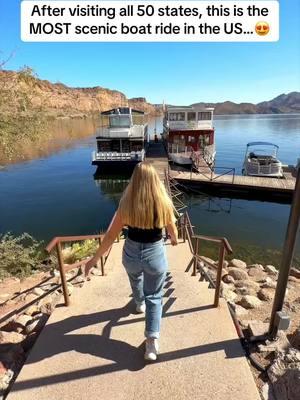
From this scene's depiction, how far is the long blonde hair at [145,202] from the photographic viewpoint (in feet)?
9.64

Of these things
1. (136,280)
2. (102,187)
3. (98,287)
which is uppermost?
(136,280)

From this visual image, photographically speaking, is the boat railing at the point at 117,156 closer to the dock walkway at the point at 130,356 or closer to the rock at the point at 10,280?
the rock at the point at 10,280

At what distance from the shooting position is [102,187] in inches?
1038

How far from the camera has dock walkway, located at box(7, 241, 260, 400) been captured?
3061 millimetres

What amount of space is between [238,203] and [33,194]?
1564cm

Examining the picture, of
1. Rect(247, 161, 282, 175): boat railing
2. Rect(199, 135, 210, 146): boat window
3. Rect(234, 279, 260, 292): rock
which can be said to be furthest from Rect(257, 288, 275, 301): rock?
Rect(199, 135, 210, 146): boat window

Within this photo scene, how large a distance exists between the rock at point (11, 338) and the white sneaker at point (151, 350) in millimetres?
1924

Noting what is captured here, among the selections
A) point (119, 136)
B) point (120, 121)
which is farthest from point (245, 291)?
point (120, 121)

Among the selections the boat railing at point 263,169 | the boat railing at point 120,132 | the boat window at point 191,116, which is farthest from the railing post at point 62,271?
the boat window at point 191,116

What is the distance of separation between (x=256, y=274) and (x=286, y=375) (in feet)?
22.5

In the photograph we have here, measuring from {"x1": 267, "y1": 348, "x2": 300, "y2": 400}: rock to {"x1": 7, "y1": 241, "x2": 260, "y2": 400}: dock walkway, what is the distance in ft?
0.81

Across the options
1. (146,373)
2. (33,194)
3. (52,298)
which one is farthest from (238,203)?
(146,373)

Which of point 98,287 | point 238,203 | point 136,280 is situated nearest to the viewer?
point 136,280

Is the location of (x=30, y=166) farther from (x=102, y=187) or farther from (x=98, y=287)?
(x=98, y=287)
